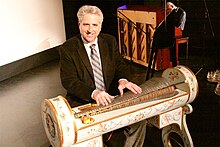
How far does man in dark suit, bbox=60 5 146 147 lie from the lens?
1.72 m

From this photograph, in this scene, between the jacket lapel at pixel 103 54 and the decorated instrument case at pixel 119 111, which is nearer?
the decorated instrument case at pixel 119 111

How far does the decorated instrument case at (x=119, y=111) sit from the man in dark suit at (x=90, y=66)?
0.11 m

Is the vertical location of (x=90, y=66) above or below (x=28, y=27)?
above

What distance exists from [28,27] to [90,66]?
12.1 feet

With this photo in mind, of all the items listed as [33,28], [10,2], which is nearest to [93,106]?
[10,2]

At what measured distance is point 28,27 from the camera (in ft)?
17.1

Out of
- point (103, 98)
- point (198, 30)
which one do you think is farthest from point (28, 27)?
point (103, 98)

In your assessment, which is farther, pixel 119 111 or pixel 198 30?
pixel 198 30

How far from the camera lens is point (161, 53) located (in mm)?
4574

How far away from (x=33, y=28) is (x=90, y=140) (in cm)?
428

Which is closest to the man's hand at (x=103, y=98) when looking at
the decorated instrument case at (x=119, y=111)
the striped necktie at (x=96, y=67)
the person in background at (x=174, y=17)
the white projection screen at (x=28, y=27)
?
the decorated instrument case at (x=119, y=111)

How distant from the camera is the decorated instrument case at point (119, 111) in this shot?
135cm

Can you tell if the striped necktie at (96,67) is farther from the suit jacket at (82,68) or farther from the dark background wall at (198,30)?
the dark background wall at (198,30)

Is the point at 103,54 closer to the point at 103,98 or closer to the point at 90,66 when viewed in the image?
the point at 90,66
